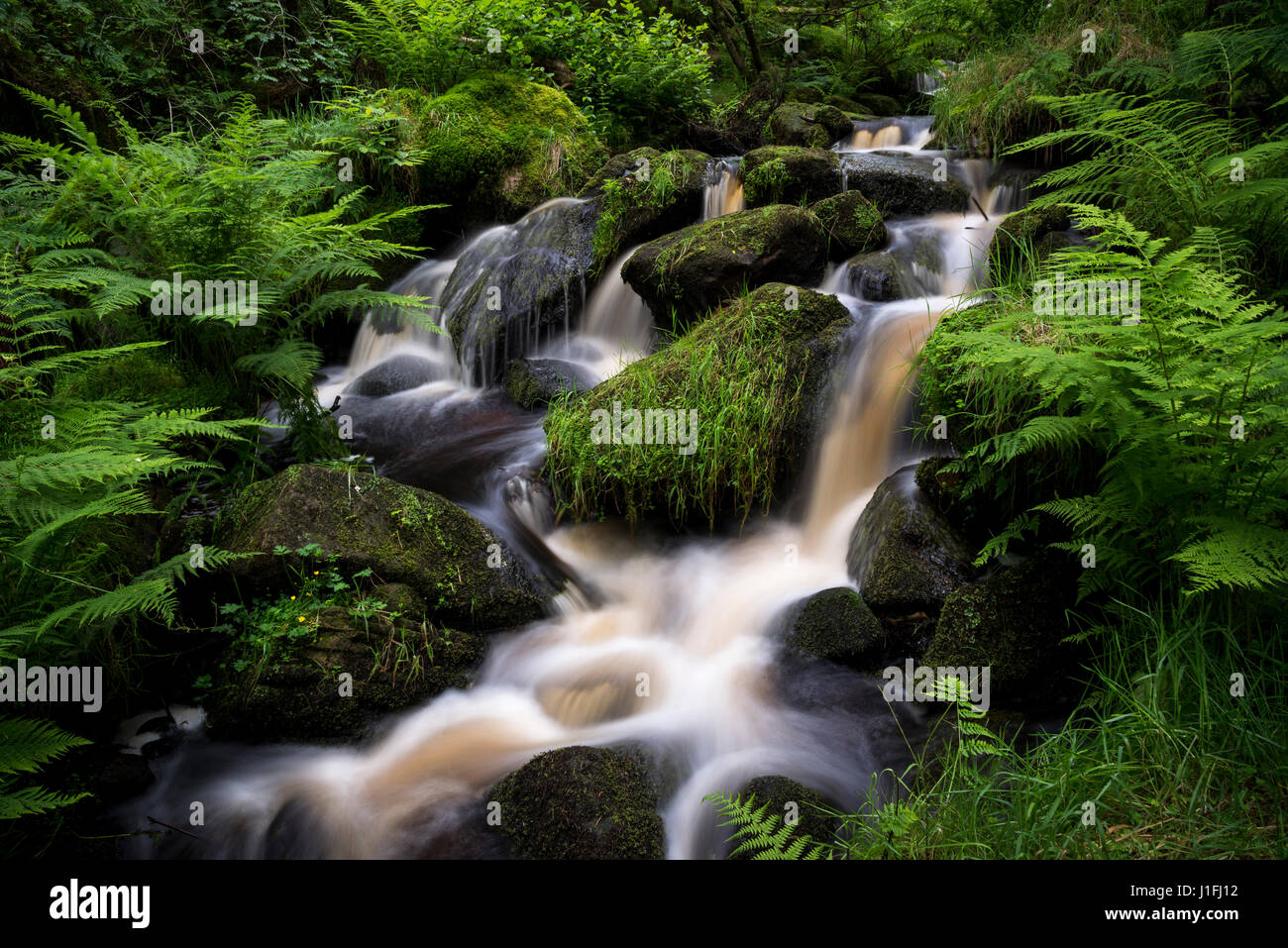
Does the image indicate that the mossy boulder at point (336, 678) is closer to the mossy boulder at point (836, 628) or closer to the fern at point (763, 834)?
the fern at point (763, 834)

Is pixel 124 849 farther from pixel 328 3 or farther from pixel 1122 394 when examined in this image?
pixel 328 3

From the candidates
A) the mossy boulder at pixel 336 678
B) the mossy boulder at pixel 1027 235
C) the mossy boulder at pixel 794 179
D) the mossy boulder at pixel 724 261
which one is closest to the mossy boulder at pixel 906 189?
the mossy boulder at pixel 794 179

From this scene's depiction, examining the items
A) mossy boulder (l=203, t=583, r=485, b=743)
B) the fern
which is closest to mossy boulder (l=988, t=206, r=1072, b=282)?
the fern

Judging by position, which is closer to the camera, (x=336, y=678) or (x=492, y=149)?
(x=336, y=678)

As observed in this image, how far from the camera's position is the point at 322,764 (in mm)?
3488

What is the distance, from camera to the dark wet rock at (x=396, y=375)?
23.7ft

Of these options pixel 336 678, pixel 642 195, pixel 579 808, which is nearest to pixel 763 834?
pixel 579 808

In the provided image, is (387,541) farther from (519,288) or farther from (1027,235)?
(1027,235)

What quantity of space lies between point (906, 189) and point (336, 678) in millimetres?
7215

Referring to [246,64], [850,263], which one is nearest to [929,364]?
[850,263]

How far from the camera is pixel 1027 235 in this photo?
5.80m

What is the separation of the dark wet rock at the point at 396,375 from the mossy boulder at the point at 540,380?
0.92m

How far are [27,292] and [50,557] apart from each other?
1936mm

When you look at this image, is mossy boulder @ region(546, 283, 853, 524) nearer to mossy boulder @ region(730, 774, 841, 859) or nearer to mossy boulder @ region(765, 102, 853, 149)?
mossy boulder @ region(730, 774, 841, 859)
